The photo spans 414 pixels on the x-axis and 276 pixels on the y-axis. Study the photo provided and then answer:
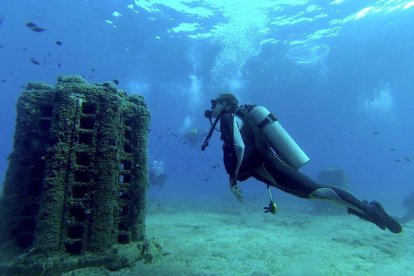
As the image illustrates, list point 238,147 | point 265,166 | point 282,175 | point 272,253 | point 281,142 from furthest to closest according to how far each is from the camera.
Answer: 1. point 272,253
2. point 281,142
3. point 265,166
4. point 282,175
5. point 238,147

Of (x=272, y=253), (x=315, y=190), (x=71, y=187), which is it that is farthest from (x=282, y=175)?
(x=71, y=187)

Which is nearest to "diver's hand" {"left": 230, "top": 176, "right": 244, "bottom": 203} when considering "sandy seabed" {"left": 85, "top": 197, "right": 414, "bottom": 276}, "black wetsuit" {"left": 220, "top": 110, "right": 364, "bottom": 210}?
"black wetsuit" {"left": 220, "top": 110, "right": 364, "bottom": 210}

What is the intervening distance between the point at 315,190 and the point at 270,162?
2.86 ft

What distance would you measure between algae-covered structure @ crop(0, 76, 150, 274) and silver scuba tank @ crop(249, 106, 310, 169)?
271 centimetres

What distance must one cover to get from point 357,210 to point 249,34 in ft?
106

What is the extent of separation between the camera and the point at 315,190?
4.94 m

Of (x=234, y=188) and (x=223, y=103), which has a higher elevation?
(x=223, y=103)

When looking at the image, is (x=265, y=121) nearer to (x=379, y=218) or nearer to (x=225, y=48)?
(x=379, y=218)

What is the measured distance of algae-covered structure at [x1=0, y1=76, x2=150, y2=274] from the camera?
4824 millimetres

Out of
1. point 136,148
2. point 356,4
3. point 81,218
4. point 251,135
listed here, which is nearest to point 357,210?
point 251,135

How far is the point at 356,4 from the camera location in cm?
2825

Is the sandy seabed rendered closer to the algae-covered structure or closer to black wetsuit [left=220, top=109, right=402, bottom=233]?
the algae-covered structure

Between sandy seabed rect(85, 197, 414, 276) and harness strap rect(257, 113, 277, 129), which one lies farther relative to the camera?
sandy seabed rect(85, 197, 414, 276)

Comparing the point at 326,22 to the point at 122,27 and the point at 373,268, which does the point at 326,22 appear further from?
the point at 373,268
